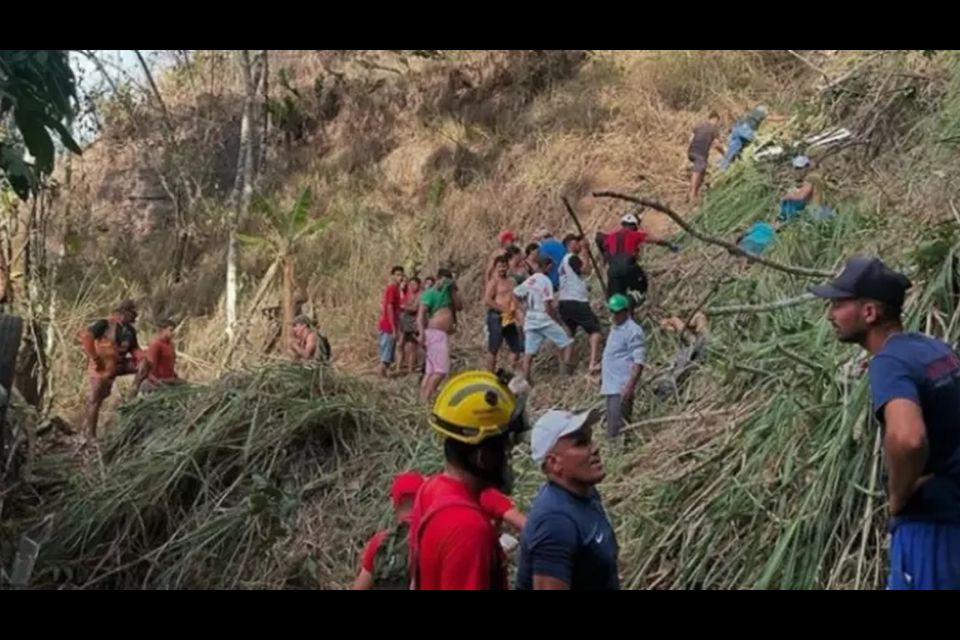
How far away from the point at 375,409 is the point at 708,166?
24.5 ft

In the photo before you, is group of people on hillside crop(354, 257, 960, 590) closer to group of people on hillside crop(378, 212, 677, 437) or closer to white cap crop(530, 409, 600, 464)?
white cap crop(530, 409, 600, 464)

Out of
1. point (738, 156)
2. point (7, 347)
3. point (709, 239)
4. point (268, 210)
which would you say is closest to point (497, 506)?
point (709, 239)

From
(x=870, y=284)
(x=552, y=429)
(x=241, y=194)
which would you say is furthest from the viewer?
(x=241, y=194)

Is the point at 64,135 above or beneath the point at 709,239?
above

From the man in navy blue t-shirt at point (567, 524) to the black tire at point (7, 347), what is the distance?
4.52m

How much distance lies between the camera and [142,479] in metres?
8.77

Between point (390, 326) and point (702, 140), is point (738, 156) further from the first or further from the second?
point (390, 326)

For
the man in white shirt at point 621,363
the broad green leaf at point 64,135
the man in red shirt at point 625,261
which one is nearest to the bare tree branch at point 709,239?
the man in white shirt at point 621,363

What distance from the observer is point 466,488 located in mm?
3006

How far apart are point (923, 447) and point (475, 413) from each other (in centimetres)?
121

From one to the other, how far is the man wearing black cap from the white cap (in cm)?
83

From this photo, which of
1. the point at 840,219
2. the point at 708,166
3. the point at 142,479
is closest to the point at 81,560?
the point at 142,479

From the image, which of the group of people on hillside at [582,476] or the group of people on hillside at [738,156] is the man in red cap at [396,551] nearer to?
the group of people on hillside at [582,476]

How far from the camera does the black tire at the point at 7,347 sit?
6.81 meters
